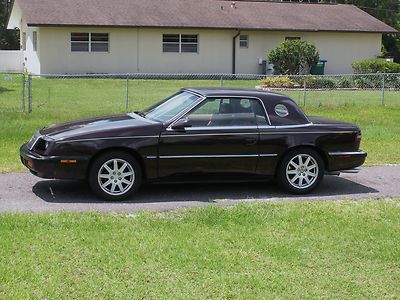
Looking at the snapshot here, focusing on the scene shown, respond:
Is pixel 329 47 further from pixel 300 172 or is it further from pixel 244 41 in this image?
pixel 300 172

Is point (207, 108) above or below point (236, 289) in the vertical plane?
above

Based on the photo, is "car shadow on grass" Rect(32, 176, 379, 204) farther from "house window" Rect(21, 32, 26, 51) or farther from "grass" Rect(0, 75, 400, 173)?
"house window" Rect(21, 32, 26, 51)

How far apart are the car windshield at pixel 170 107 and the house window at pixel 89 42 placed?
25165 mm

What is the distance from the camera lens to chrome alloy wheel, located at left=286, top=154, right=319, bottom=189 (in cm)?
819

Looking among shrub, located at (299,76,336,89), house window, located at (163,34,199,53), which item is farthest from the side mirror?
house window, located at (163,34,199,53)

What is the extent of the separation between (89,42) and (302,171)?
86.3 feet

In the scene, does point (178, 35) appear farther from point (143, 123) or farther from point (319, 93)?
A: point (143, 123)

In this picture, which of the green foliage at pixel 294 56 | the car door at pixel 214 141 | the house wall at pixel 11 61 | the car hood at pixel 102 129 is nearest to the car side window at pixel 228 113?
the car door at pixel 214 141

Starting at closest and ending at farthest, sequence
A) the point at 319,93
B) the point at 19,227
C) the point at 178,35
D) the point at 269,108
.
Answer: the point at 19,227
the point at 269,108
the point at 319,93
the point at 178,35

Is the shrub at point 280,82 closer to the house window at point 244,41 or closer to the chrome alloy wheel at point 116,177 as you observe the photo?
the house window at point 244,41

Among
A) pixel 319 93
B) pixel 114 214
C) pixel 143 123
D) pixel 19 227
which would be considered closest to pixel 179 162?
pixel 143 123

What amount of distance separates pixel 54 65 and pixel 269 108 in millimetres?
25789

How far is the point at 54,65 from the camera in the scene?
32.2m

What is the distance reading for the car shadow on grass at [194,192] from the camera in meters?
7.71
